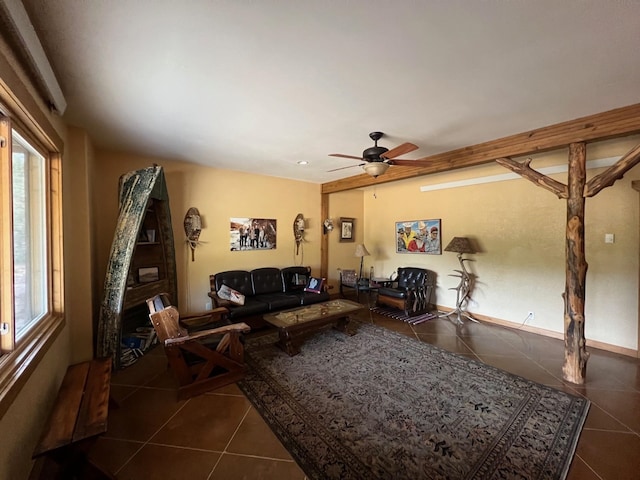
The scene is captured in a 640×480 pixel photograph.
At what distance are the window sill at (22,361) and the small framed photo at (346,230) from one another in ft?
16.7

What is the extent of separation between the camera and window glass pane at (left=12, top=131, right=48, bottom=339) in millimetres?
1692

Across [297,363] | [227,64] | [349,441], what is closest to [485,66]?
[227,64]

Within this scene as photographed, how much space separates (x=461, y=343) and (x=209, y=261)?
404cm

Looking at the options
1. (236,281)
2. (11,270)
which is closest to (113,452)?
(11,270)

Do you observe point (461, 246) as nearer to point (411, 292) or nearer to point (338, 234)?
point (411, 292)

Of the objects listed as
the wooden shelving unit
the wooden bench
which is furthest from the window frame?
the wooden shelving unit

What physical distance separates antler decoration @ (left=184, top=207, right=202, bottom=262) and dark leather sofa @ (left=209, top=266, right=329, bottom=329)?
0.68m

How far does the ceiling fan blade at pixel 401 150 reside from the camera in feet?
8.42

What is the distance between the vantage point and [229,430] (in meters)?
1.98

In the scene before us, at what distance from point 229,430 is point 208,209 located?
11.1 feet

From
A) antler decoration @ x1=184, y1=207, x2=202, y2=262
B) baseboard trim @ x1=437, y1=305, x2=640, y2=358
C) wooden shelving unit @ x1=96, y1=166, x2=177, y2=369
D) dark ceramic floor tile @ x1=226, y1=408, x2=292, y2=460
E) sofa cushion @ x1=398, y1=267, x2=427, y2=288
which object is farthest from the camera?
sofa cushion @ x1=398, y1=267, x2=427, y2=288

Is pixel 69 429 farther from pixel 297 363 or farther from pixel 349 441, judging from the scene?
pixel 297 363

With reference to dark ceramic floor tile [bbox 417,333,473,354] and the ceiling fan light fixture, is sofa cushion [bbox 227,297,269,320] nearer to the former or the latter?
dark ceramic floor tile [bbox 417,333,473,354]

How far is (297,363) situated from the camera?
9.73 feet
